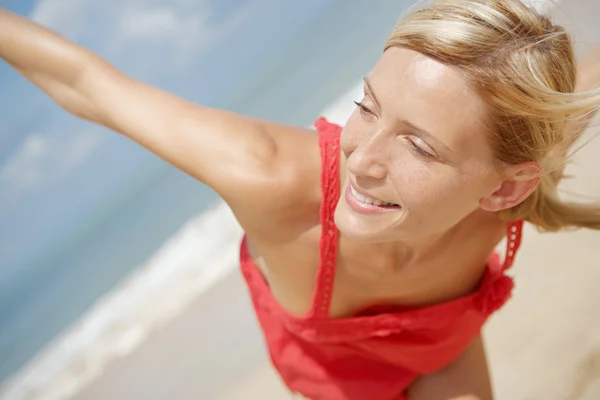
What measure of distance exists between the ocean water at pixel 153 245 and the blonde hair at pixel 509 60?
140cm

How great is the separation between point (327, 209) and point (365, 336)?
289 millimetres

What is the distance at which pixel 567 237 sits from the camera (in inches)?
77.6

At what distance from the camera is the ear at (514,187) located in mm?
973

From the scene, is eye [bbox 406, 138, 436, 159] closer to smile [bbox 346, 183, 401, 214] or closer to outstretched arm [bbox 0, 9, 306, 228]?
smile [bbox 346, 183, 401, 214]

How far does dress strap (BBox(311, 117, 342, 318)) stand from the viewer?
110cm

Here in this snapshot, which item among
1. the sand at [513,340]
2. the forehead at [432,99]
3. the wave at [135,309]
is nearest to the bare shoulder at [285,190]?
the forehead at [432,99]

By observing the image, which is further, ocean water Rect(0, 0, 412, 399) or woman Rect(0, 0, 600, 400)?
ocean water Rect(0, 0, 412, 399)

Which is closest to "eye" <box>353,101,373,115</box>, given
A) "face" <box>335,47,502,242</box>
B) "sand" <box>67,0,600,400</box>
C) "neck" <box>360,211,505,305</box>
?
"face" <box>335,47,502,242</box>

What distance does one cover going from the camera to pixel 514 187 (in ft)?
3.33

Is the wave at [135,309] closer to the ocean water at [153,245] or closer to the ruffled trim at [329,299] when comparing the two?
the ocean water at [153,245]

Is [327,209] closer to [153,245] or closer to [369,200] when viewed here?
[369,200]

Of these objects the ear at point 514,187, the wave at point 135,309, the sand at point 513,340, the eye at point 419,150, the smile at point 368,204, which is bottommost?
A: the sand at point 513,340

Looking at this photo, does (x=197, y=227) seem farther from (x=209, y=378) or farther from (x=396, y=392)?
(x=396, y=392)

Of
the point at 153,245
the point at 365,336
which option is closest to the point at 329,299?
the point at 365,336
